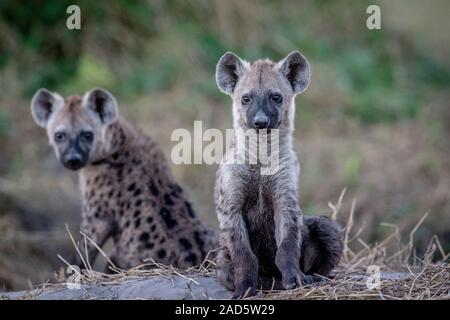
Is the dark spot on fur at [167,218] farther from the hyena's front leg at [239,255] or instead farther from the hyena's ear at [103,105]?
the hyena's front leg at [239,255]

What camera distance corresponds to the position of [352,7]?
49.3 feet

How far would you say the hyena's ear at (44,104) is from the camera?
9.06m

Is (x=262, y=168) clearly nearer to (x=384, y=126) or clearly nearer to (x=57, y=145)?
(x=57, y=145)

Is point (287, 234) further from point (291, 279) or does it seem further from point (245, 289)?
point (245, 289)

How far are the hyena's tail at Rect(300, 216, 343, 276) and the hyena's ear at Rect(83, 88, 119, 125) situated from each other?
254cm

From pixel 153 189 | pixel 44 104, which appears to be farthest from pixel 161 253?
pixel 44 104

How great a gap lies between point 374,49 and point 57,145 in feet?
23.5

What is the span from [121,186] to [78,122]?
75 cm

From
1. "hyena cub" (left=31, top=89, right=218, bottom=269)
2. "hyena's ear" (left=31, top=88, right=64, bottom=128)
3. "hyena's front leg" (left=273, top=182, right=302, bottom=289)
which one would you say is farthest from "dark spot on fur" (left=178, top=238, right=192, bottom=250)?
"hyena's ear" (left=31, top=88, right=64, bottom=128)

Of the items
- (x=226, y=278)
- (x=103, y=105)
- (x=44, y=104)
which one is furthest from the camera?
(x=44, y=104)

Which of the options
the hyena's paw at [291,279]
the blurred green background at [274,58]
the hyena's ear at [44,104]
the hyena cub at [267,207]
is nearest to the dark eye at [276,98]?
the hyena cub at [267,207]

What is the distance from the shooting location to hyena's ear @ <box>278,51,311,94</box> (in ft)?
23.3

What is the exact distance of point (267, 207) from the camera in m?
6.82

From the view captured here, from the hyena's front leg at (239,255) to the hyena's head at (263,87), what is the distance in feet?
2.19
